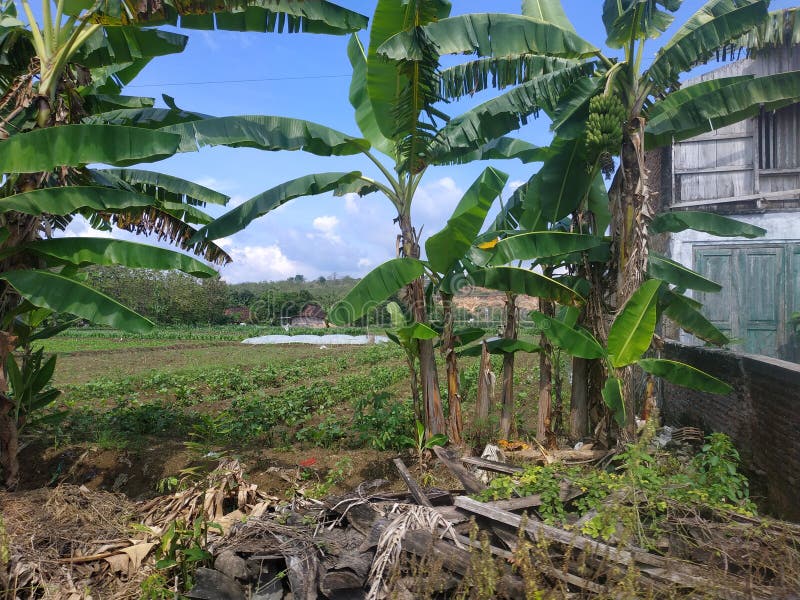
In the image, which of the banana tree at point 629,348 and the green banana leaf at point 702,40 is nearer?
the banana tree at point 629,348

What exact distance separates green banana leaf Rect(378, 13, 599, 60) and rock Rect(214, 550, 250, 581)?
180 inches

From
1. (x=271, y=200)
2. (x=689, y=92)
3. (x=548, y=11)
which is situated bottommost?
(x=271, y=200)

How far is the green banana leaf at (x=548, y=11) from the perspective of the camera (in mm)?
6555

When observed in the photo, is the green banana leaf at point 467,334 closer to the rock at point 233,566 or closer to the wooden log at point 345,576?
the wooden log at point 345,576

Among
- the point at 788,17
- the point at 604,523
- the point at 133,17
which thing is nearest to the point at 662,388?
the point at 788,17

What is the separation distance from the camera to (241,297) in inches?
2050

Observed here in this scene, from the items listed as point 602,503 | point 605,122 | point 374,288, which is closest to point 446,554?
point 602,503

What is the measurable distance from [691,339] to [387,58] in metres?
9.03

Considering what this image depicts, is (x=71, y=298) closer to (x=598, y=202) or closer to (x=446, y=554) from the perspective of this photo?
(x=446, y=554)

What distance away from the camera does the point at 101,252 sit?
204 inches

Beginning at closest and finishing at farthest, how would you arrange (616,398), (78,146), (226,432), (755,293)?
(78,146)
(616,398)
(226,432)
(755,293)

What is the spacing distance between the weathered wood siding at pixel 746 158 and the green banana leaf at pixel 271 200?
8181 millimetres

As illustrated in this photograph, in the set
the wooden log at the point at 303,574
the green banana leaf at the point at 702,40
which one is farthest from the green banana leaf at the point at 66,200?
the green banana leaf at the point at 702,40

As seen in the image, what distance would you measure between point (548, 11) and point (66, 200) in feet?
19.0
